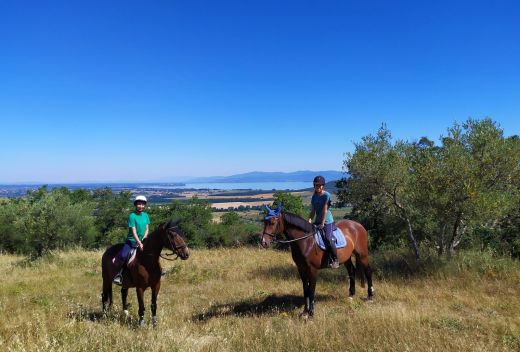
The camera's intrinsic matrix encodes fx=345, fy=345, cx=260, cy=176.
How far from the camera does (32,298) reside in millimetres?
11039

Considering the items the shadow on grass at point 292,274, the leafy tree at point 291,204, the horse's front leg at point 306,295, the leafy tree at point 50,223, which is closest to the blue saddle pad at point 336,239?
the horse's front leg at point 306,295

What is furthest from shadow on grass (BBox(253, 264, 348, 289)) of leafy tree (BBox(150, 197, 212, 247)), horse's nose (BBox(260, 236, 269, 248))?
leafy tree (BBox(150, 197, 212, 247))

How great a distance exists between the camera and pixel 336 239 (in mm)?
9930

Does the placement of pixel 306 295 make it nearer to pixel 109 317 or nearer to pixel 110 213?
pixel 109 317

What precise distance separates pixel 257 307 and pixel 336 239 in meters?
3.01

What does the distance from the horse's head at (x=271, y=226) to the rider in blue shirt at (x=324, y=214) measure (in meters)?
1.26

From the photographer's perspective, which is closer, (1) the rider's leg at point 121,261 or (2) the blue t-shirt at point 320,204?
(1) the rider's leg at point 121,261

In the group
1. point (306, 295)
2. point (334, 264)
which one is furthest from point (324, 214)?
point (306, 295)

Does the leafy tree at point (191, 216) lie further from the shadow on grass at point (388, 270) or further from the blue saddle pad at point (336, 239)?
the blue saddle pad at point (336, 239)

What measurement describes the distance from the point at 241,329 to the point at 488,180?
411 inches

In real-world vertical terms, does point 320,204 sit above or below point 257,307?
above

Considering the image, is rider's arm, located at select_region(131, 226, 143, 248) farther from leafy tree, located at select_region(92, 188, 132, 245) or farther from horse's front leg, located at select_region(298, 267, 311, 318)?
leafy tree, located at select_region(92, 188, 132, 245)

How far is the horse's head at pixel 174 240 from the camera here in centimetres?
815

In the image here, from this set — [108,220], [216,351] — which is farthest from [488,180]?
[108,220]
